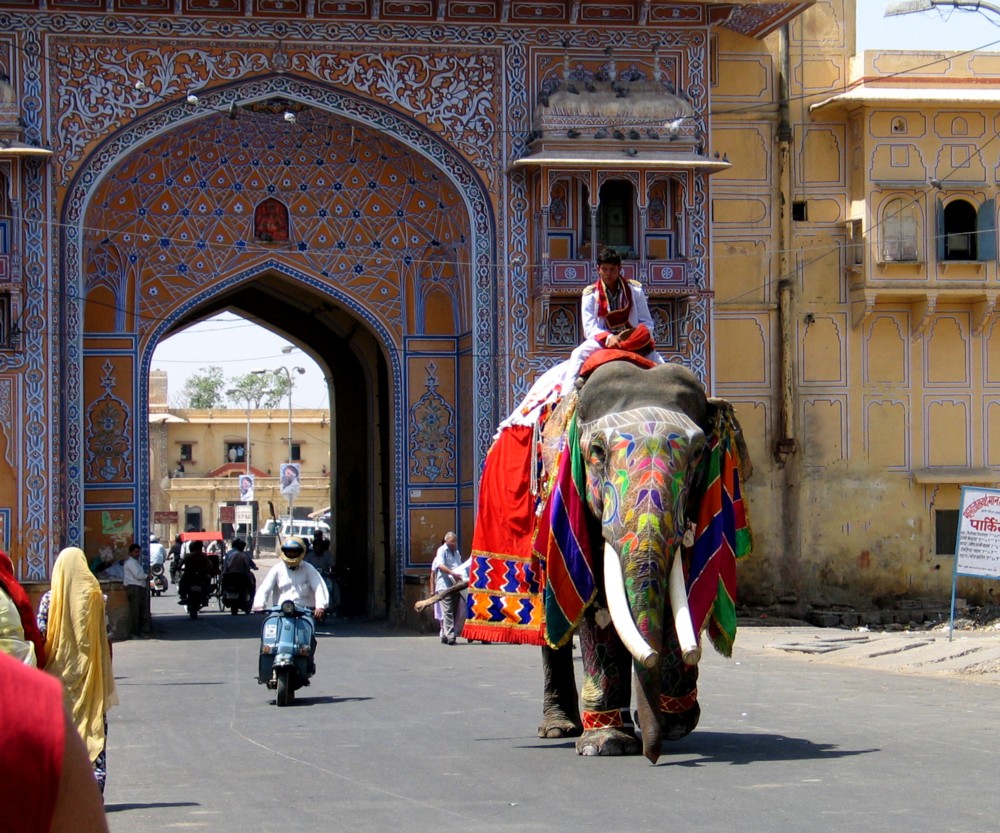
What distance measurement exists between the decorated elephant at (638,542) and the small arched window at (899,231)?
1308 centimetres

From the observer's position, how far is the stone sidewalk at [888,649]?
14.5m

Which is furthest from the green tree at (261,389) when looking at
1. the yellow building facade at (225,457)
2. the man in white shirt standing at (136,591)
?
the man in white shirt standing at (136,591)

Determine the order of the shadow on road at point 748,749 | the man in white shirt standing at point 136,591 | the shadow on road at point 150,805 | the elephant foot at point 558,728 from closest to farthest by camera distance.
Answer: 1. the shadow on road at point 150,805
2. the shadow on road at point 748,749
3. the elephant foot at point 558,728
4. the man in white shirt standing at point 136,591

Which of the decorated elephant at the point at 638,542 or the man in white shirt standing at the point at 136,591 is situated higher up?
the decorated elephant at the point at 638,542

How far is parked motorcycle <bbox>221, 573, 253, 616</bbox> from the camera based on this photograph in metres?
27.0

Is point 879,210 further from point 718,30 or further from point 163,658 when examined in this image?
point 163,658

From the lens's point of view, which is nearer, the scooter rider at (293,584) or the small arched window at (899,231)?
the scooter rider at (293,584)

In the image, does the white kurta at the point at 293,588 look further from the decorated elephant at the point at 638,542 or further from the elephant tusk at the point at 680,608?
the elephant tusk at the point at 680,608

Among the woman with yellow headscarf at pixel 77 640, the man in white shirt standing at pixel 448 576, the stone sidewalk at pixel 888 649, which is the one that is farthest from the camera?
the man in white shirt standing at pixel 448 576

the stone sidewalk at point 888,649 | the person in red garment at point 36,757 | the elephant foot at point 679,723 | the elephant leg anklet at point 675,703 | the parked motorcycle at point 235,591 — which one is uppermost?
the person in red garment at point 36,757

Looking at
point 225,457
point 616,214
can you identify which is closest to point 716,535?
point 616,214

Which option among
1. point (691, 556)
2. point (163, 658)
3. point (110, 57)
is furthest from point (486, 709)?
point (110, 57)

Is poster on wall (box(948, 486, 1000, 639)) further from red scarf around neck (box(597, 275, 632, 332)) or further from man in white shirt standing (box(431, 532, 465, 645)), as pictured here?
red scarf around neck (box(597, 275, 632, 332))

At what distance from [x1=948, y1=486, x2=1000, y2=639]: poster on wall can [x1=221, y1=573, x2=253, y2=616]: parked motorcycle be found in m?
13.5
